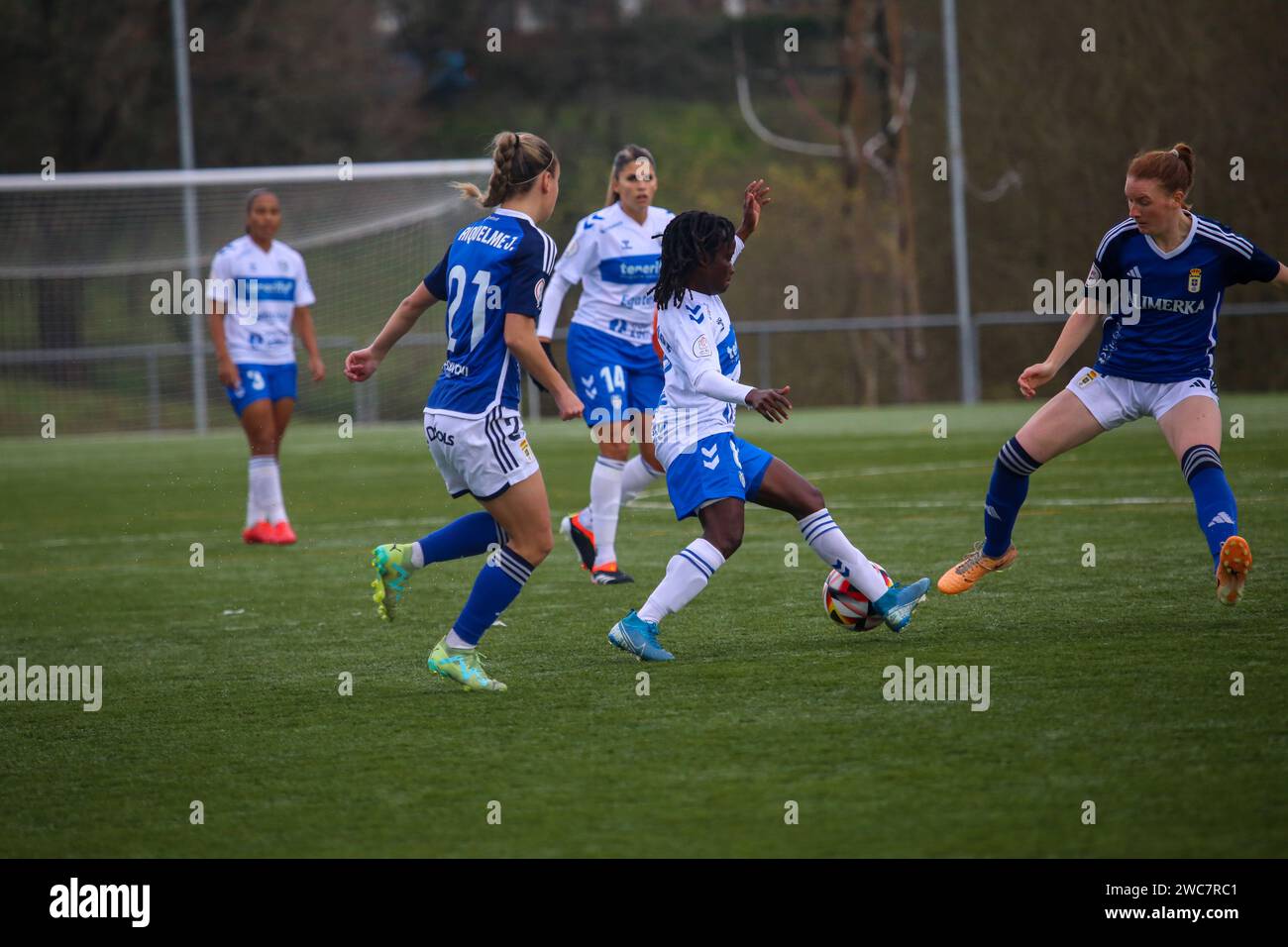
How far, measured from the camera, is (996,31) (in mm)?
30484

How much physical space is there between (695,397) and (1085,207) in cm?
2512

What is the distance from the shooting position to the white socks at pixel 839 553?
6.21m

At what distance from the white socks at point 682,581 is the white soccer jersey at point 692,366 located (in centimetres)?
41

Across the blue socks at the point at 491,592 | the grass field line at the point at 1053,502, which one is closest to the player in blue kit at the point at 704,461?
the blue socks at the point at 491,592

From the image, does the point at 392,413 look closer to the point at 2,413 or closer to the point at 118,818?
the point at 2,413

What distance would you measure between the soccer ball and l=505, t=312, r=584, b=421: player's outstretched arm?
140 cm

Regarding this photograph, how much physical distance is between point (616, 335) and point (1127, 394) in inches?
119

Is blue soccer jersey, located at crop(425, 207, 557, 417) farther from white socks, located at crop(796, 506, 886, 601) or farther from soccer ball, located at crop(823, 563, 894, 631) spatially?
soccer ball, located at crop(823, 563, 894, 631)

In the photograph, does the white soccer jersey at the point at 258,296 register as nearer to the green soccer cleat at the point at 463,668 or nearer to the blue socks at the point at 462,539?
the blue socks at the point at 462,539

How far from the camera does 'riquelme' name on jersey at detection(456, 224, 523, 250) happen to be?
5.74 metres

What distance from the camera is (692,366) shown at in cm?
598

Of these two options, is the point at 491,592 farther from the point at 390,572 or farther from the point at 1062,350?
the point at 1062,350

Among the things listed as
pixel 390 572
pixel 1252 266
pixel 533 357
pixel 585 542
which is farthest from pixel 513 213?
pixel 585 542

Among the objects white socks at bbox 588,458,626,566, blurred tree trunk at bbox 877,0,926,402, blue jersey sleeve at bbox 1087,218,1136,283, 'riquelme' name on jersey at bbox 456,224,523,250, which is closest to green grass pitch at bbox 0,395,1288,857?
white socks at bbox 588,458,626,566
